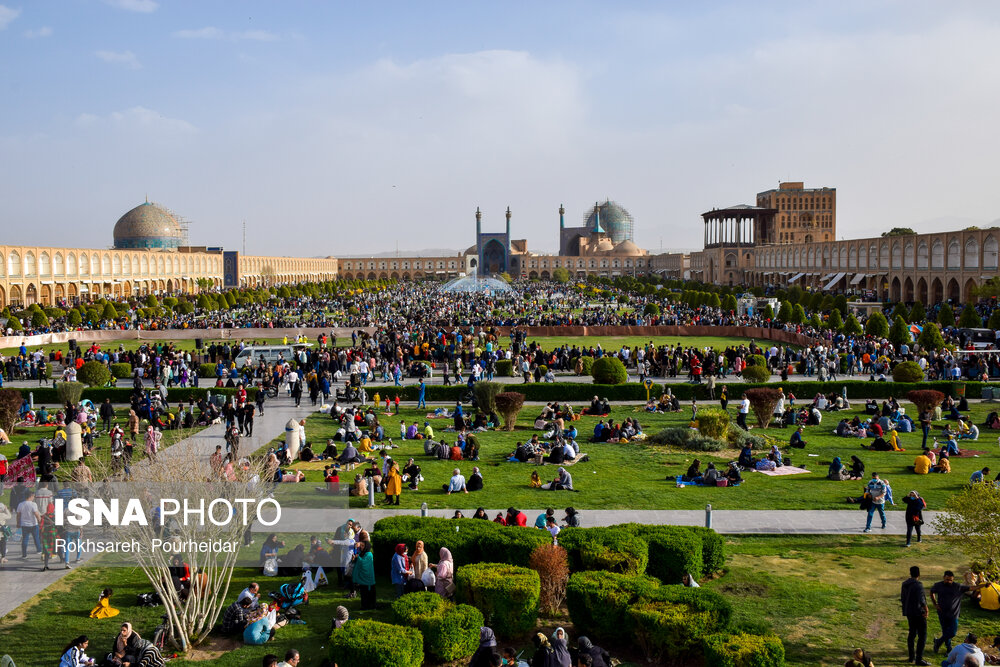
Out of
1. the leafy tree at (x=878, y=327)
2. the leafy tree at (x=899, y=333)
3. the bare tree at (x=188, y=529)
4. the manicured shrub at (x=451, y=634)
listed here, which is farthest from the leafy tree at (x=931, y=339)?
the bare tree at (x=188, y=529)

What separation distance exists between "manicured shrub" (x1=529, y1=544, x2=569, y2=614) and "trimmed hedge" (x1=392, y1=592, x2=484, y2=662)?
3.33 feet

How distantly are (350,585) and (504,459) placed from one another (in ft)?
19.5

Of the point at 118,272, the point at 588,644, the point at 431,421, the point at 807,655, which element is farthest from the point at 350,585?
the point at 118,272

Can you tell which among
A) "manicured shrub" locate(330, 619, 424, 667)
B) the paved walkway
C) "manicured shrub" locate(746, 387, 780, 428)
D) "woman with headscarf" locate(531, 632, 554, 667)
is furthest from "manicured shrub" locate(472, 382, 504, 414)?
"woman with headscarf" locate(531, 632, 554, 667)

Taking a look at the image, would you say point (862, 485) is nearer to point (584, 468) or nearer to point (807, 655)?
point (584, 468)

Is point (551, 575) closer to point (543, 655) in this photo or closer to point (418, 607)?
point (418, 607)

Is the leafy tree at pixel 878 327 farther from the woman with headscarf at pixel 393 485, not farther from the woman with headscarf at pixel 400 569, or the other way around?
the woman with headscarf at pixel 400 569

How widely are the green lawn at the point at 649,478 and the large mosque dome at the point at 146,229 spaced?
67.5 m

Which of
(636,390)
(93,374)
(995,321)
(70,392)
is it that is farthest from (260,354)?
(995,321)

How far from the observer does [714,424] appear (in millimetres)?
15484

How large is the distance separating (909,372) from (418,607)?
1720 cm

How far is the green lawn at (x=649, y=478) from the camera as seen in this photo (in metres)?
11.7

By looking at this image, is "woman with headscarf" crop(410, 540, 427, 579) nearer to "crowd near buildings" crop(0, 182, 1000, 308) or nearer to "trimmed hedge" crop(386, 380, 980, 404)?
"trimmed hedge" crop(386, 380, 980, 404)

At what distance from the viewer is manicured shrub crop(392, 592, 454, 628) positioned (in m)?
7.12
